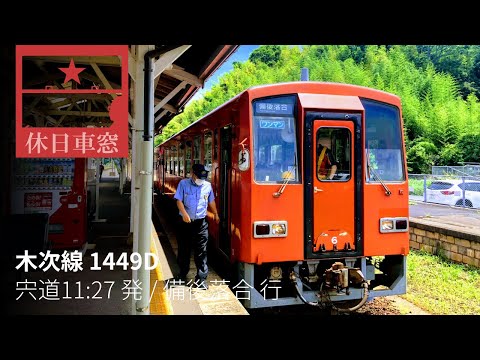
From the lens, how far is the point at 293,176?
13.7 ft

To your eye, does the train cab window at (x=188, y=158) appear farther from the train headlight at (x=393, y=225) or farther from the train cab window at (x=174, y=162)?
the train headlight at (x=393, y=225)

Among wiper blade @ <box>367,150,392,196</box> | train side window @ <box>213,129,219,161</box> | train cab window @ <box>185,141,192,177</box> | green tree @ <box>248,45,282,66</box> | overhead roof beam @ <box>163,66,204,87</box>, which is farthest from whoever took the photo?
green tree @ <box>248,45,282,66</box>

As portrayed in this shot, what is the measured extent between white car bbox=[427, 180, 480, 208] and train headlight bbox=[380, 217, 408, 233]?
8.07 metres

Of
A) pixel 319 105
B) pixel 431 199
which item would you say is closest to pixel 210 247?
pixel 319 105

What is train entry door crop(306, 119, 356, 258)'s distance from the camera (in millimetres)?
4215

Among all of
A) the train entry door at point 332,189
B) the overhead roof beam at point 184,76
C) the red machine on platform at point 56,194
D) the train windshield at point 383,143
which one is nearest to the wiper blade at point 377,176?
the train windshield at point 383,143

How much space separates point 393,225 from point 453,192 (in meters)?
8.98

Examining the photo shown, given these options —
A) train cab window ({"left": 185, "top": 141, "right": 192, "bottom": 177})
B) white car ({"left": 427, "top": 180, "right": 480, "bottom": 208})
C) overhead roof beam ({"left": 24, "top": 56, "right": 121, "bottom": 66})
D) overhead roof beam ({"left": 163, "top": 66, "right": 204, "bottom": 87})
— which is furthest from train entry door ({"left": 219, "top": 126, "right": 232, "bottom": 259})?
white car ({"left": 427, "top": 180, "right": 480, "bottom": 208})

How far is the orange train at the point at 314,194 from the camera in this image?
161 inches

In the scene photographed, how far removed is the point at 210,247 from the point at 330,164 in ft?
10.8

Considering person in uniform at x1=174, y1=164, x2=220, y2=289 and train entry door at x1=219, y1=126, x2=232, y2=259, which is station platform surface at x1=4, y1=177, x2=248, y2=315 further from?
train entry door at x1=219, y1=126, x2=232, y2=259

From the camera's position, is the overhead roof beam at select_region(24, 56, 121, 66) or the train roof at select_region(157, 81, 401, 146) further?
the overhead roof beam at select_region(24, 56, 121, 66)

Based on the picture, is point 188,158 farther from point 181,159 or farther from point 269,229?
point 269,229

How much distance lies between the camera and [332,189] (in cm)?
427
